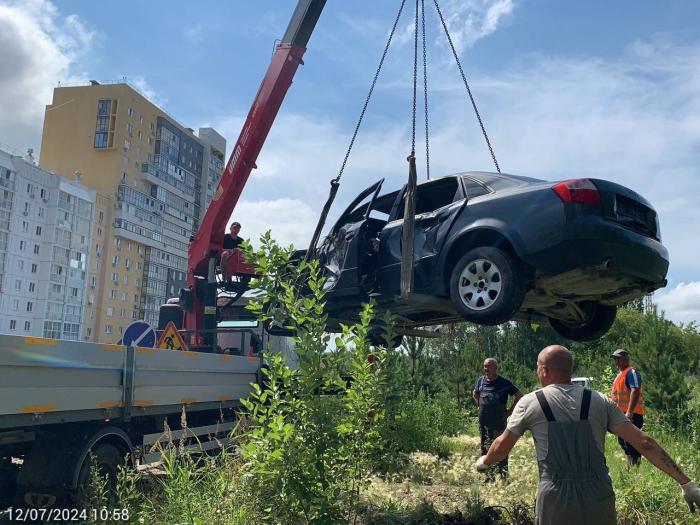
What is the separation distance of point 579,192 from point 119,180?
5941 cm

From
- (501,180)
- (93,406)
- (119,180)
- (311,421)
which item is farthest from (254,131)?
(119,180)

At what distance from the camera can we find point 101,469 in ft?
15.9

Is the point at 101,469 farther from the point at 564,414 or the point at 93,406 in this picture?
the point at 564,414

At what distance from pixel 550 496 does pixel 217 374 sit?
4294 millimetres

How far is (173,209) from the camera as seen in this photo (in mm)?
66312

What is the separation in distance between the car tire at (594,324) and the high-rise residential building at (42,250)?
5130 cm

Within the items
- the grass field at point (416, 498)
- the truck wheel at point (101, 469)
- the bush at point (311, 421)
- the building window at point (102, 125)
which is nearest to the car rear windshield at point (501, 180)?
the bush at point (311, 421)

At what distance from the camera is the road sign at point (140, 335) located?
7570 millimetres

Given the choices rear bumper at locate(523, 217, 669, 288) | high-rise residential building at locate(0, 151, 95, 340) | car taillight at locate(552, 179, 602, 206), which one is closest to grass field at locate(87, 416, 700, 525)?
rear bumper at locate(523, 217, 669, 288)

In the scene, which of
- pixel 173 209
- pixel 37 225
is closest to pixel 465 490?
pixel 37 225

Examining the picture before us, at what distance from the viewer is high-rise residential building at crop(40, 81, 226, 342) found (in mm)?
58500

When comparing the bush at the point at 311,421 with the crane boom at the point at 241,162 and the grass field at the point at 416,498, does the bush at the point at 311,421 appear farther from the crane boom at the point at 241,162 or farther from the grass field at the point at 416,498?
the crane boom at the point at 241,162

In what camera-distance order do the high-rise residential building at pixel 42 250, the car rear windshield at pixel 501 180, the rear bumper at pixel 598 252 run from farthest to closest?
the high-rise residential building at pixel 42 250
the car rear windshield at pixel 501 180
the rear bumper at pixel 598 252

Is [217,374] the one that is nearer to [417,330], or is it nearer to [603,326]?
[417,330]
